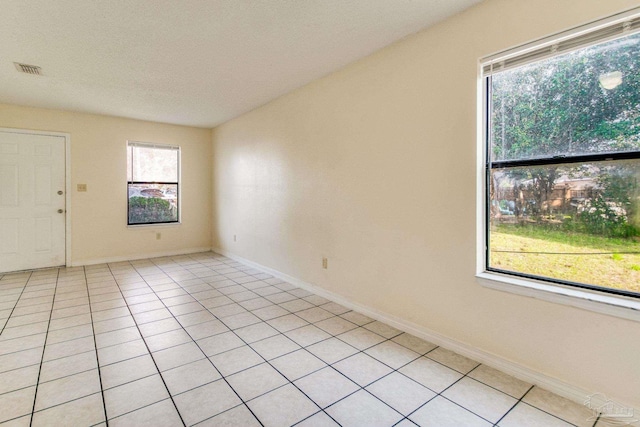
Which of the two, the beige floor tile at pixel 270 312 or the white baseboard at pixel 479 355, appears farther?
the beige floor tile at pixel 270 312

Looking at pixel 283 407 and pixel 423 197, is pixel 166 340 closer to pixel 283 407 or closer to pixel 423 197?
pixel 283 407

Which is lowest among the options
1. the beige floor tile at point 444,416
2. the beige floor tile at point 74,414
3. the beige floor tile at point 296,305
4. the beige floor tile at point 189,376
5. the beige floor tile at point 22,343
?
the beige floor tile at point 444,416

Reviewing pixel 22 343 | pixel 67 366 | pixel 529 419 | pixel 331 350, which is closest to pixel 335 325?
pixel 331 350

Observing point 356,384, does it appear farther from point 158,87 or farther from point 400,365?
point 158,87

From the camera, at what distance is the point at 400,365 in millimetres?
2137

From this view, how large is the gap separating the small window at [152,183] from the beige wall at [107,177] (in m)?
0.12

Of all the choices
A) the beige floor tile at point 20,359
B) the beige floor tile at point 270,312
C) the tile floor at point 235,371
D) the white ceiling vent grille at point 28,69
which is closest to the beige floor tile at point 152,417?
the tile floor at point 235,371

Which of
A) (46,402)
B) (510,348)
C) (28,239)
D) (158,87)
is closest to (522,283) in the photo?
(510,348)

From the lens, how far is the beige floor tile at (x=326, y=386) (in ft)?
5.91

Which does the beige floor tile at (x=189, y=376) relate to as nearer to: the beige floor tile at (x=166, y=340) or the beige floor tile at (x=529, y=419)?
the beige floor tile at (x=166, y=340)

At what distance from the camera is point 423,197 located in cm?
248

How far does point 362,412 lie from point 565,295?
136 cm

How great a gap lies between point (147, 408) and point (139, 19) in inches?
105

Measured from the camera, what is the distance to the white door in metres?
4.45
